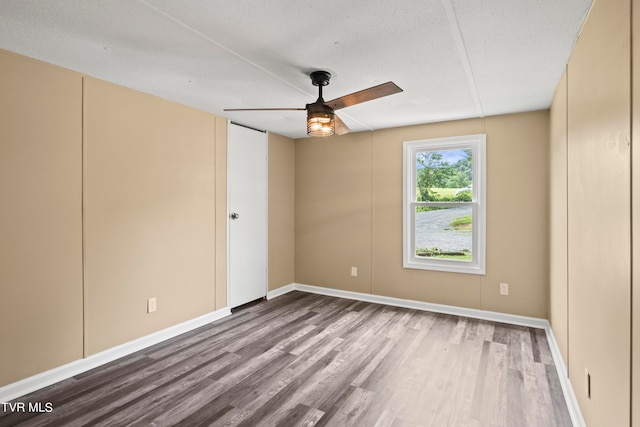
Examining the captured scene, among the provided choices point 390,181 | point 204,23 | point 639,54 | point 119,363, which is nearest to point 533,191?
point 390,181

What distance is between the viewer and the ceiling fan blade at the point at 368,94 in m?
2.18

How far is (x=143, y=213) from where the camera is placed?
310 centimetres

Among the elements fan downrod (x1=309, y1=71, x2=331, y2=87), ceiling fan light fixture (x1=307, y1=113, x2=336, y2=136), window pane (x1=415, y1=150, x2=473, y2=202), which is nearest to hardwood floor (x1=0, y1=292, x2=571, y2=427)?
window pane (x1=415, y1=150, x2=473, y2=202)

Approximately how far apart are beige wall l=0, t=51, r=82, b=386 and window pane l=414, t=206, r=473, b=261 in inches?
143

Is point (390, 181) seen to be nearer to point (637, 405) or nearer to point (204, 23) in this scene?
point (204, 23)

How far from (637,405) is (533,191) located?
287cm

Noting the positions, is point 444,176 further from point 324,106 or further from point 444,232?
point 324,106

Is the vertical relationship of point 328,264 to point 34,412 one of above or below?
above

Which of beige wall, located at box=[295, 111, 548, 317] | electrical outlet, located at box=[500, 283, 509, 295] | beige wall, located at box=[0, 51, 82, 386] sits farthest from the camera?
electrical outlet, located at box=[500, 283, 509, 295]

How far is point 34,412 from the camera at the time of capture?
84.0 inches

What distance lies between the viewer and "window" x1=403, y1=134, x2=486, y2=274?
392 cm

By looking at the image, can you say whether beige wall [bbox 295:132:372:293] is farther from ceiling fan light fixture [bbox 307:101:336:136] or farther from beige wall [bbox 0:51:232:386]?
ceiling fan light fixture [bbox 307:101:336:136]

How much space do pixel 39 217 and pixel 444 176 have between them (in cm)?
402

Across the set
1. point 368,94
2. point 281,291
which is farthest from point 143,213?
point 281,291
